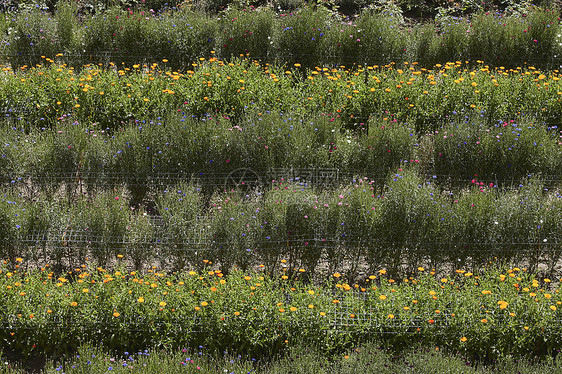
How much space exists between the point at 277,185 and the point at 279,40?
10.3ft

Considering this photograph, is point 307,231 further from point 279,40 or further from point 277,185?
point 279,40

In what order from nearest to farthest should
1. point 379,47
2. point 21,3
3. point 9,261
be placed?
point 9,261 → point 379,47 → point 21,3

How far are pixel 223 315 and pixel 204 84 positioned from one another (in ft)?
12.2

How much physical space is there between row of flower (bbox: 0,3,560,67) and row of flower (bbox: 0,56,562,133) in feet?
3.19

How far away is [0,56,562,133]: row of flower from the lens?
27.8 ft

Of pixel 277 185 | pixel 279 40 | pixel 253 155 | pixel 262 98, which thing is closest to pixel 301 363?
pixel 277 185

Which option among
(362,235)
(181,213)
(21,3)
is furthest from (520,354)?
(21,3)

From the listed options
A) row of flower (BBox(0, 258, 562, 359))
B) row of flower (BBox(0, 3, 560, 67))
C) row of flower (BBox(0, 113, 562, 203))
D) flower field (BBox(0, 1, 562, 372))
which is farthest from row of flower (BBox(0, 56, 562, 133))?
row of flower (BBox(0, 258, 562, 359))

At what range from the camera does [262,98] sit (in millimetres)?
8547

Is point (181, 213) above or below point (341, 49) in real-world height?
below

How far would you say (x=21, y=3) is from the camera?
10844 mm

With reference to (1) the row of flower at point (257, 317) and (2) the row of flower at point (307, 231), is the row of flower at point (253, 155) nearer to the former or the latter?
(2) the row of flower at point (307, 231)

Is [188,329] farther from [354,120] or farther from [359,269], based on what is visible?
[354,120]

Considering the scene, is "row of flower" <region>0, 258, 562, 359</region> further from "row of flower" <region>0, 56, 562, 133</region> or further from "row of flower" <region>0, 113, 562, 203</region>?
"row of flower" <region>0, 56, 562, 133</region>
